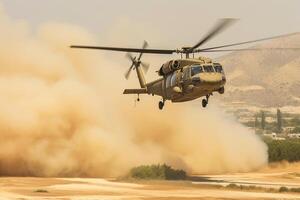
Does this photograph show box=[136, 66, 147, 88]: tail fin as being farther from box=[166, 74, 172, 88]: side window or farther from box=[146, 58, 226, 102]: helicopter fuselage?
box=[166, 74, 172, 88]: side window

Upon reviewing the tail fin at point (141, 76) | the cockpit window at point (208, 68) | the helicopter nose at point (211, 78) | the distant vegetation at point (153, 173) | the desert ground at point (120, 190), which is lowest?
the desert ground at point (120, 190)

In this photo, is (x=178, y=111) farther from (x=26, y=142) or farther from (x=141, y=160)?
(x=26, y=142)

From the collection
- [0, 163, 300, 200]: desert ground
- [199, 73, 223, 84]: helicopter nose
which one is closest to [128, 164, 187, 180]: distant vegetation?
[0, 163, 300, 200]: desert ground

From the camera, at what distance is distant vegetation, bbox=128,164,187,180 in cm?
5050

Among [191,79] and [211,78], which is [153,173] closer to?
[191,79]

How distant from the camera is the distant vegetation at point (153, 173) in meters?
→ 50.5

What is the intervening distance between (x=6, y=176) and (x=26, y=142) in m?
3.03

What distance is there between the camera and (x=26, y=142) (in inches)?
1983

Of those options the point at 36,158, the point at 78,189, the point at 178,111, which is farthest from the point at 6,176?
the point at 178,111

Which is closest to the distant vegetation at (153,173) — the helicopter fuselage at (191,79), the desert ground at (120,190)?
the desert ground at (120,190)

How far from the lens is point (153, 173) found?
50875 millimetres

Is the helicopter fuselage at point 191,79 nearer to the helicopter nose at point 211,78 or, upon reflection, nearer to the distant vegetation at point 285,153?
the helicopter nose at point 211,78

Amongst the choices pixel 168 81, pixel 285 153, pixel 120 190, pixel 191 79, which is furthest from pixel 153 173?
pixel 285 153

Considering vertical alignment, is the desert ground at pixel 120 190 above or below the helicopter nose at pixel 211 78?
below
